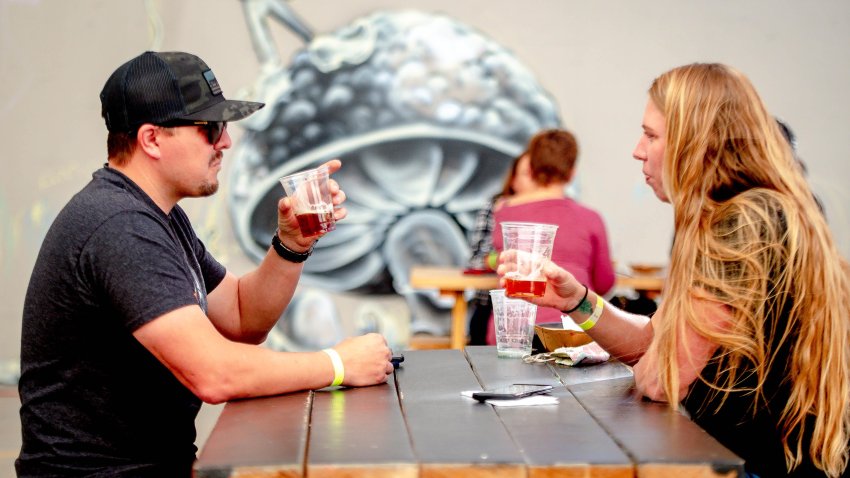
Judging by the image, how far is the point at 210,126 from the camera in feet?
7.34

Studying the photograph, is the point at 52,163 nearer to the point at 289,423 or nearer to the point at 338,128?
the point at 338,128

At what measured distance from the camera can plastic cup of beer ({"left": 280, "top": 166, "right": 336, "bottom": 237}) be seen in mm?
2303

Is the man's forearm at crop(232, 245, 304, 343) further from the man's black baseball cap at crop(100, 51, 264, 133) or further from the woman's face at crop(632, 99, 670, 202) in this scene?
the woman's face at crop(632, 99, 670, 202)

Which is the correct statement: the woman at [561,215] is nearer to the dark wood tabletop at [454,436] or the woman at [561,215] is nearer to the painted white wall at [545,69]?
the painted white wall at [545,69]

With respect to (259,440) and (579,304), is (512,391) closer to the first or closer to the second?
(579,304)

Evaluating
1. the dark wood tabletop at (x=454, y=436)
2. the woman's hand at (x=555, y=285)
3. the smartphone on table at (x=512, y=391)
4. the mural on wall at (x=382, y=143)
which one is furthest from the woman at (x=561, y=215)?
the dark wood tabletop at (x=454, y=436)

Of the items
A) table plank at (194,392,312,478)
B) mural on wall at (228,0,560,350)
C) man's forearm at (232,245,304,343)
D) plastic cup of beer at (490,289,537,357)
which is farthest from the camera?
mural on wall at (228,0,560,350)

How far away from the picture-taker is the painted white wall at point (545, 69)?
5.75m

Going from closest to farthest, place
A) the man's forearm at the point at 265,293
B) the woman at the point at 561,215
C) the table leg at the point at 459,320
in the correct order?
the man's forearm at the point at 265,293
the woman at the point at 561,215
the table leg at the point at 459,320

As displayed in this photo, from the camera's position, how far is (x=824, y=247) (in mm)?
2006

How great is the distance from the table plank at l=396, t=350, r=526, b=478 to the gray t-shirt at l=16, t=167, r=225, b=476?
1.75 ft

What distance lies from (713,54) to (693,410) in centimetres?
453

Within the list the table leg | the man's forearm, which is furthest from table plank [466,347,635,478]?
the table leg

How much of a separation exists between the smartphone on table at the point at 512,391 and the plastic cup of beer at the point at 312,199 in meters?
0.60
